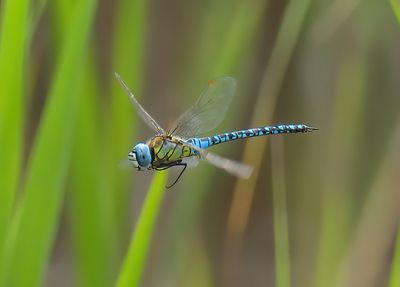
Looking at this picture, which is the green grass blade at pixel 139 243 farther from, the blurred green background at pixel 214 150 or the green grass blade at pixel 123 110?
the green grass blade at pixel 123 110

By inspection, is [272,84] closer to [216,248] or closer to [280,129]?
[280,129]

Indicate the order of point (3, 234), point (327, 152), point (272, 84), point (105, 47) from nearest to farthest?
point (3, 234) < point (272, 84) < point (327, 152) < point (105, 47)

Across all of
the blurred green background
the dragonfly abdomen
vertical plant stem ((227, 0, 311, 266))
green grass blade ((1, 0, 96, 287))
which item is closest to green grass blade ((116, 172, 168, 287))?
the blurred green background

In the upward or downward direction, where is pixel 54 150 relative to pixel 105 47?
downward

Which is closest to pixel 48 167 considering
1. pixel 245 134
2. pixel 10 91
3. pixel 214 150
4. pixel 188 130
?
pixel 10 91

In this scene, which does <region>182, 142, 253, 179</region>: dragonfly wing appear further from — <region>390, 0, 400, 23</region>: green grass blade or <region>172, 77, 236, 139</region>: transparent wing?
<region>390, 0, 400, 23</region>: green grass blade

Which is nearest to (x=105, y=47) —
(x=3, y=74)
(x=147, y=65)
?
(x=147, y=65)

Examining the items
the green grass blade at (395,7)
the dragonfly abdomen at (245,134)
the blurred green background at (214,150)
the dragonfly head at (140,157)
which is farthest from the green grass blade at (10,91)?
the green grass blade at (395,7)
